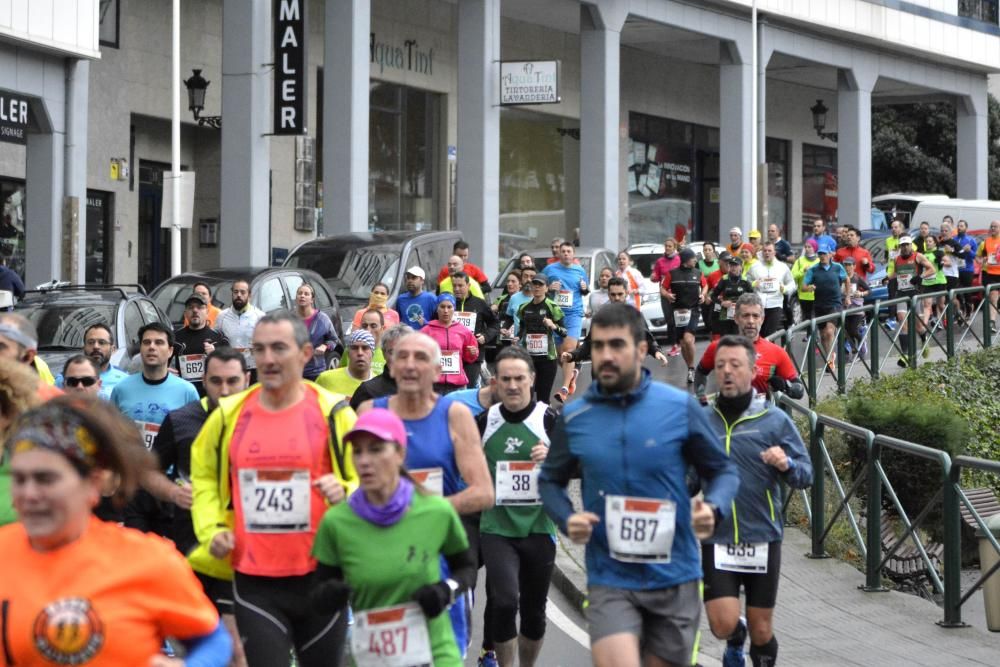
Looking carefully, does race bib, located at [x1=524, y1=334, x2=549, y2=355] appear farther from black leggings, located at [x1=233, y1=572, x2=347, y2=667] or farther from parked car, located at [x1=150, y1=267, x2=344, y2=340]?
black leggings, located at [x1=233, y1=572, x2=347, y2=667]

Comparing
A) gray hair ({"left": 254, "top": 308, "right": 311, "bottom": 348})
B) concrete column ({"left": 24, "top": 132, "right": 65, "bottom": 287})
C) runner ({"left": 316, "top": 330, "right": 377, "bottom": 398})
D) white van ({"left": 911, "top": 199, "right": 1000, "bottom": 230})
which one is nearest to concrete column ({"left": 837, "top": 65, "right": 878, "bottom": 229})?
white van ({"left": 911, "top": 199, "right": 1000, "bottom": 230})

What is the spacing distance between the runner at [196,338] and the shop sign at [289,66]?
11.6 m

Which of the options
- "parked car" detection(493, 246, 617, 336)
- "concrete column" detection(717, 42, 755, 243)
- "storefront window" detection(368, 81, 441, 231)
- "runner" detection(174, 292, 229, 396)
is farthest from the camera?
"concrete column" detection(717, 42, 755, 243)

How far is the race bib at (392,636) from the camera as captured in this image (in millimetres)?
6047

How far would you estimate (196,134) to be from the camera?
1272 inches

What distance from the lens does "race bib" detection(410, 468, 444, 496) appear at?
730cm

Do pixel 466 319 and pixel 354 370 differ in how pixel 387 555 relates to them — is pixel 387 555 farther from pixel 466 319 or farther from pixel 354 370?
pixel 466 319

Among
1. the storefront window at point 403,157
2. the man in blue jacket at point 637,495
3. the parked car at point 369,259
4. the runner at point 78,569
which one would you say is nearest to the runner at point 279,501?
the man in blue jacket at point 637,495

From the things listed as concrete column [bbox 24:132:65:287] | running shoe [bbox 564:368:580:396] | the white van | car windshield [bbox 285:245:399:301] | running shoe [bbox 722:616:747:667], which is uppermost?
the white van

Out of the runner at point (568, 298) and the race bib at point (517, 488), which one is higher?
the runner at point (568, 298)

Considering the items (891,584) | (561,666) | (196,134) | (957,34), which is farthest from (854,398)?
(957,34)

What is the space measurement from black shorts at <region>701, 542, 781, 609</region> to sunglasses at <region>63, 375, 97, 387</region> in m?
3.25

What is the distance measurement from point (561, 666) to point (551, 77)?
69.7 feet

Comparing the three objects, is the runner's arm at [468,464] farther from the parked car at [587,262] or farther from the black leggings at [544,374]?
the parked car at [587,262]
